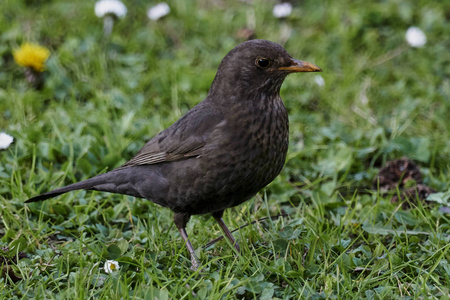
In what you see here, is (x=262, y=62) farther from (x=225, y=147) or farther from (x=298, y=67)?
(x=225, y=147)

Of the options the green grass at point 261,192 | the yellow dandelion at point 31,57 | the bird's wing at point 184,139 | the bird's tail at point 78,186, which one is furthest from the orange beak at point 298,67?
the yellow dandelion at point 31,57

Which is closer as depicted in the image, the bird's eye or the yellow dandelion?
the bird's eye

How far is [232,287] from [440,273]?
1.29m

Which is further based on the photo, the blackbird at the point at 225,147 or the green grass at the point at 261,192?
the blackbird at the point at 225,147

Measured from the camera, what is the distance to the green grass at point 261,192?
12.3 ft

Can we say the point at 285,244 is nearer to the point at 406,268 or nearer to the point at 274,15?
the point at 406,268

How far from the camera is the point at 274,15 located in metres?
7.62

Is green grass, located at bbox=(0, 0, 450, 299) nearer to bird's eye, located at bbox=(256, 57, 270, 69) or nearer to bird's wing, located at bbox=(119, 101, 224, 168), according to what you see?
bird's wing, located at bbox=(119, 101, 224, 168)

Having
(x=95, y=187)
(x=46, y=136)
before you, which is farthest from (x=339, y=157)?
(x=46, y=136)

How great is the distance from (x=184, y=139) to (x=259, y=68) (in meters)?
0.67

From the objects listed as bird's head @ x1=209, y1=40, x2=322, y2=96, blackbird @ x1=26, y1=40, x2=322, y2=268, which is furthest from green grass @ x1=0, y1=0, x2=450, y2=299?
bird's head @ x1=209, y1=40, x2=322, y2=96

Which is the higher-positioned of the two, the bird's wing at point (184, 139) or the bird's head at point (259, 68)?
the bird's head at point (259, 68)

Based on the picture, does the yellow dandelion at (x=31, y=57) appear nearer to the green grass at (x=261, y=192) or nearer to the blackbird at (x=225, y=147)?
the green grass at (x=261, y=192)

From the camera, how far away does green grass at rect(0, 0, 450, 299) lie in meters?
3.75
